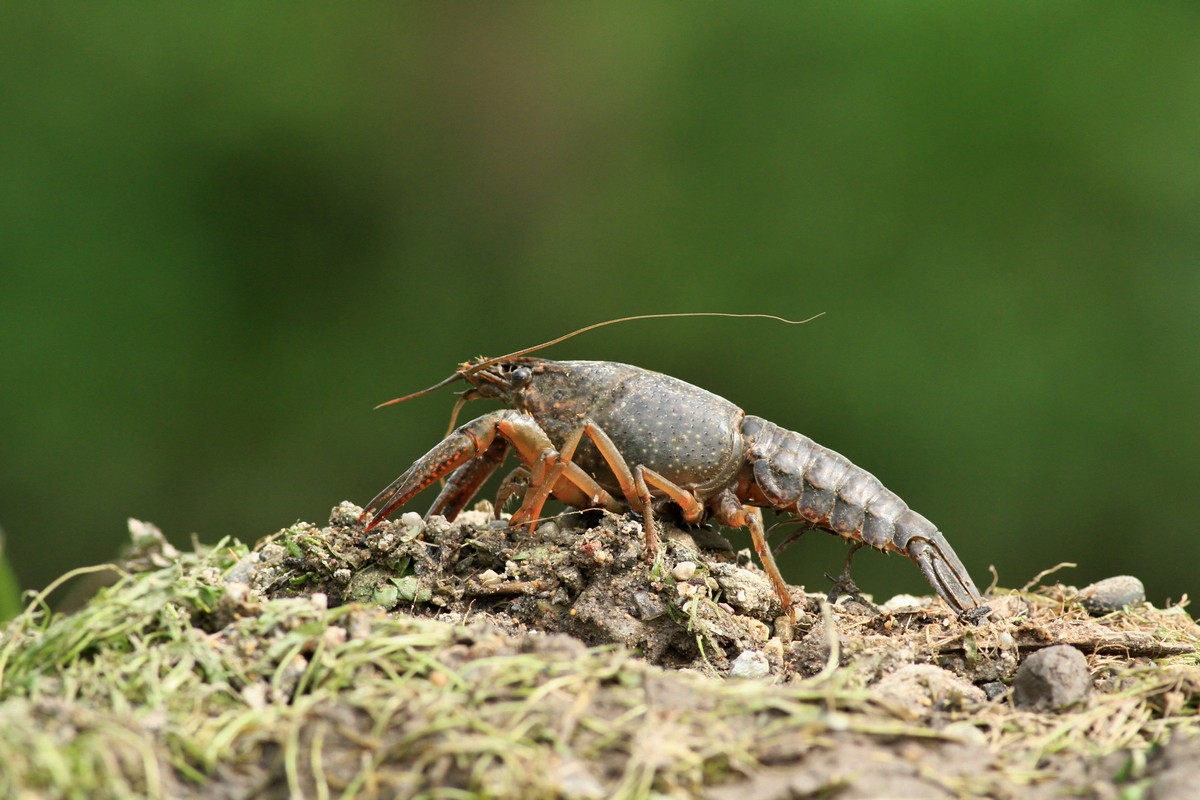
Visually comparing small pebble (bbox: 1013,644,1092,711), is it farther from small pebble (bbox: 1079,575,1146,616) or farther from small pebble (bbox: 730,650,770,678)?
small pebble (bbox: 1079,575,1146,616)

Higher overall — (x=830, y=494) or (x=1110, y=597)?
(x=830, y=494)

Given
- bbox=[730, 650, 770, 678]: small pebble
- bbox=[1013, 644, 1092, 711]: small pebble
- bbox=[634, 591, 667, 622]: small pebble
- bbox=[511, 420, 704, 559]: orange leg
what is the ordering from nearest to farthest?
bbox=[1013, 644, 1092, 711]: small pebble < bbox=[730, 650, 770, 678]: small pebble < bbox=[634, 591, 667, 622]: small pebble < bbox=[511, 420, 704, 559]: orange leg

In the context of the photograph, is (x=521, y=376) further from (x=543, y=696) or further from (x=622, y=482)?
(x=543, y=696)

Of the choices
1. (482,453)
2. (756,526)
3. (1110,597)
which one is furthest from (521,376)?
(1110,597)

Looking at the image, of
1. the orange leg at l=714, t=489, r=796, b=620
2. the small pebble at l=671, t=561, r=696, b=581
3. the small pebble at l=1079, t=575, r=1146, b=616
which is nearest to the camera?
the small pebble at l=671, t=561, r=696, b=581

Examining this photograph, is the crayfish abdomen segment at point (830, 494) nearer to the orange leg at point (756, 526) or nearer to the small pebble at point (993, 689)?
the orange leg at point (756, 526)

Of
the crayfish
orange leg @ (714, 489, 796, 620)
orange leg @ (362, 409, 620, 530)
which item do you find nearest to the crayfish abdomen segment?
the crayfish

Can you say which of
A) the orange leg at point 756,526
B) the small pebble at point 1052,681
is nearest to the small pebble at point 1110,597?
the orange leg at point 756,526
